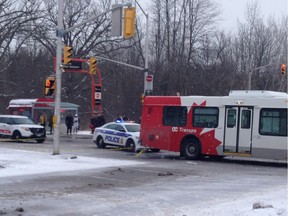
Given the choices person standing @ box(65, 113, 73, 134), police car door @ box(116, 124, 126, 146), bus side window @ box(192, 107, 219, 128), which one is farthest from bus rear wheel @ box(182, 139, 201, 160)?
person standing @ box(65, 113, 73, 134)

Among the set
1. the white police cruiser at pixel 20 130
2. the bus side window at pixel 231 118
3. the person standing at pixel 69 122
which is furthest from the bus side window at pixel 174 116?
the person standing at pixel 69 122

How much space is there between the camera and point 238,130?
81.6 feet

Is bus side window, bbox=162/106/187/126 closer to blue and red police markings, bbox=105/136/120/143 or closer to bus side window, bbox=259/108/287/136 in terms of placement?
bus side window, bbox=259/108/287/136

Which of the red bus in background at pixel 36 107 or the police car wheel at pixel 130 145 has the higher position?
the red bus in background at pixel 36 107

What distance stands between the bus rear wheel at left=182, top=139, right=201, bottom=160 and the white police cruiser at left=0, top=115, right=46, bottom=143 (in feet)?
40.7

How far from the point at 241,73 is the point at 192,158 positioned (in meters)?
33.5

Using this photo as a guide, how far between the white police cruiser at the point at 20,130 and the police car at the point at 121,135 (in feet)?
19.0

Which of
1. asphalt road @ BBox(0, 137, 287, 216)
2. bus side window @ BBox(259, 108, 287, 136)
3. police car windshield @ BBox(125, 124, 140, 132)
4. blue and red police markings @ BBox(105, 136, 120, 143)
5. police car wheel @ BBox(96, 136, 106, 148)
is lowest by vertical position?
asphalt road @ BBox(0, 137, 287, 216)

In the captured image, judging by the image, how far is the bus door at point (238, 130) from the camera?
24578mm

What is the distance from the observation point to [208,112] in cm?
2588

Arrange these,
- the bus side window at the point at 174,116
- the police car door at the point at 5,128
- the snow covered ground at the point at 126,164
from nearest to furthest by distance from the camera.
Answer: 1. the snow covered ground at the point at 126,164
2. the bus side window at the point at 174,116
3. the police car door at the point at 5,128

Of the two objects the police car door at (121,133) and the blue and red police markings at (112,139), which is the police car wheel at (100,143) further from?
the police car door at (121,133)

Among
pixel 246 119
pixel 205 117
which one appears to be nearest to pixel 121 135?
pixel 205 117

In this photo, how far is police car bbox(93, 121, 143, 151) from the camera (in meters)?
29.9
